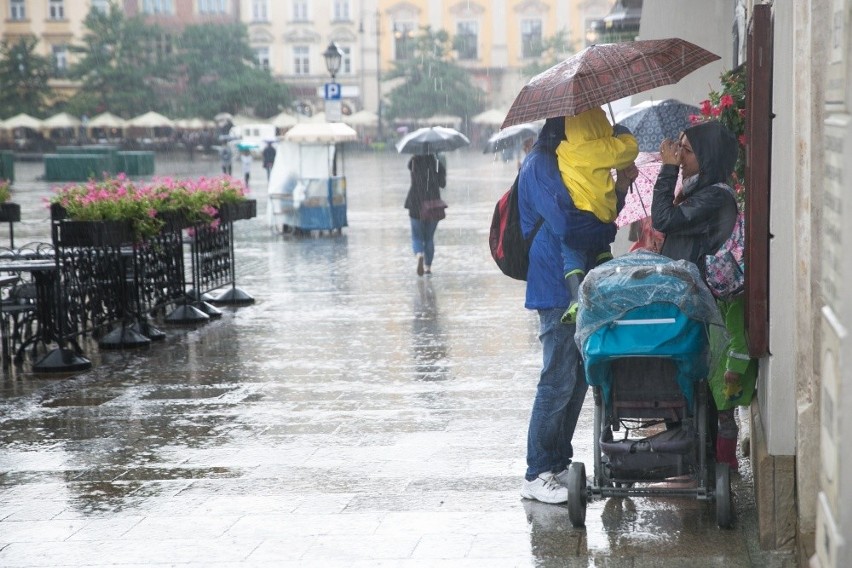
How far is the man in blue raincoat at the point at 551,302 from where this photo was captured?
602 cm

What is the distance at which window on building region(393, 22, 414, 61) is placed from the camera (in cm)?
8600

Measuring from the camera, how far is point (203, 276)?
43.7 ft

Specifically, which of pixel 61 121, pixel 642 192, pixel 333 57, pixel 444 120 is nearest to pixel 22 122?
pixel 61 121

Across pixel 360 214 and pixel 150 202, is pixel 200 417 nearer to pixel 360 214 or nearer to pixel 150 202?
pixel 150 202

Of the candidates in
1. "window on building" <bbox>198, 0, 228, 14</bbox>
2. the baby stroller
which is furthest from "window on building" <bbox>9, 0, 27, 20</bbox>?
the baby stroller

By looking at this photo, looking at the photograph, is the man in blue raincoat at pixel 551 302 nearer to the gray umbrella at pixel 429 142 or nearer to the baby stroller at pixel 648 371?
the baby stroller at pixel 648 371

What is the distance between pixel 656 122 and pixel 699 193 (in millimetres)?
2562

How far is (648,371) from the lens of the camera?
554 cm

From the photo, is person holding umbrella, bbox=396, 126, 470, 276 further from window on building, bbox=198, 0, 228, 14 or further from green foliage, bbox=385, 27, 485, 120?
window on building, bbox=198, 0, 228, 14

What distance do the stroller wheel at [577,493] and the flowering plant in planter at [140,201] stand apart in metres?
6.16

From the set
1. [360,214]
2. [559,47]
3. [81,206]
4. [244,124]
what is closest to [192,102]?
[244,124]

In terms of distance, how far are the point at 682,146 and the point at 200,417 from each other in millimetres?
3856

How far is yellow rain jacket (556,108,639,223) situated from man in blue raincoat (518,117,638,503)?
1.9 inches

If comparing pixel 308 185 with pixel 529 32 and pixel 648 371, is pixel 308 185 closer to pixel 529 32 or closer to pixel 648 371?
pixel 648 371
